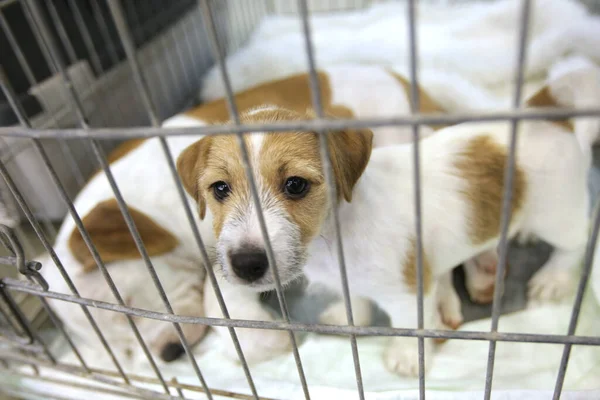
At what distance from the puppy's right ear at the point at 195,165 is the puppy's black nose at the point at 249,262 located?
0.85 feet

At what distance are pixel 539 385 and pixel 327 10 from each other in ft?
8.52

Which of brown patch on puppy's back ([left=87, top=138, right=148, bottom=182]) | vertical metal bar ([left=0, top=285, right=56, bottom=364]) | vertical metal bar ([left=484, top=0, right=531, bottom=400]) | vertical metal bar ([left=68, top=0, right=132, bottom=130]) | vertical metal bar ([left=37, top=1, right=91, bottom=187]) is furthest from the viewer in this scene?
vertical metal bar ([left=68, top=0, right=132, bottom=130])

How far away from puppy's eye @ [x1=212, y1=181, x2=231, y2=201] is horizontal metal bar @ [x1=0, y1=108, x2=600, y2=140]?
0.33 m

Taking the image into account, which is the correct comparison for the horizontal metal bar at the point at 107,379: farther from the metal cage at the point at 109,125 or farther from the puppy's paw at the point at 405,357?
the puppy's paw at the point at 405,357

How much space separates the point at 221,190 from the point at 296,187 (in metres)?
0.16

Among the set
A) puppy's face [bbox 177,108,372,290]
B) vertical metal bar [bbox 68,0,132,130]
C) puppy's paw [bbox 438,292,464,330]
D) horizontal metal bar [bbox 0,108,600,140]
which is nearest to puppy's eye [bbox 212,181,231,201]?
puppy's face [bbox 177,108,372,290]

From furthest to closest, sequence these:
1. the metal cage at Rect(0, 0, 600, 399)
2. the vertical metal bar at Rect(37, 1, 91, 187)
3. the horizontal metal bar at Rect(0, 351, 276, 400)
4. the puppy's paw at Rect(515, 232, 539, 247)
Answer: the vertical metal bar at Rect(37, 1, 91, 187), the puppy's paw at Rect(515, 232, 539, 247), the horizontal metal bar at Rect(0, 351, 276, 400), the metal cage at Rect(0, 0, 600, 399)

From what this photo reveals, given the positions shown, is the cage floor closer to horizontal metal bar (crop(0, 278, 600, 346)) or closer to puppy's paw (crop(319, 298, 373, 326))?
puppy's paw (crop(319, 298, 373, 326))

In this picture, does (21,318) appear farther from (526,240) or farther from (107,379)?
(526,240)

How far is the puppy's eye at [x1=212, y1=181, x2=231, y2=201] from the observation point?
95cm

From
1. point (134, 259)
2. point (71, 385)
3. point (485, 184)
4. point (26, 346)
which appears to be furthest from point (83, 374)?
point (485, 184)

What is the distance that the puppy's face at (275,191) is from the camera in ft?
2.76

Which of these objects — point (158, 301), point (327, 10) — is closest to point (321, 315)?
point (158, 301)

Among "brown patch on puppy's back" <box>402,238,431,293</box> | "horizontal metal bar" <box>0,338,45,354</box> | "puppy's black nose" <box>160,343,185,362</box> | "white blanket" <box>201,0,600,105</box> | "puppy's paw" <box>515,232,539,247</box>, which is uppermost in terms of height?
"white blanket" <box>201,0,600,105</box>
